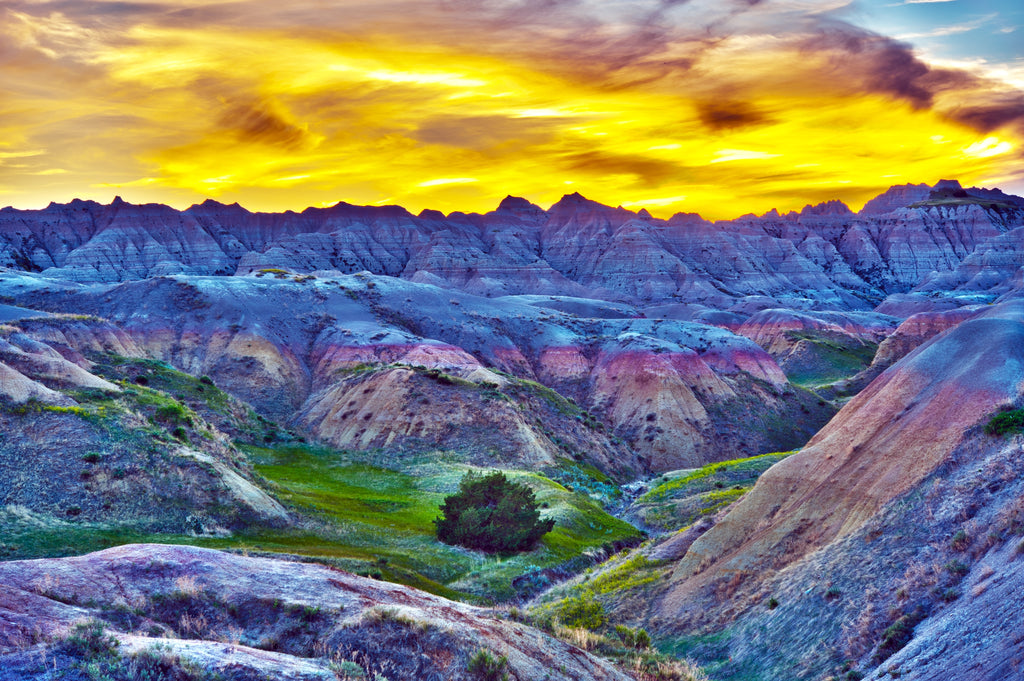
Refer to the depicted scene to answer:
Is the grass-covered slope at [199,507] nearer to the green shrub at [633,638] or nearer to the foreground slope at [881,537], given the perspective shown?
the green shrub at [633,638]

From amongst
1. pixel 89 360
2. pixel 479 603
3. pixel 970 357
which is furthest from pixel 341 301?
pixel 970 357

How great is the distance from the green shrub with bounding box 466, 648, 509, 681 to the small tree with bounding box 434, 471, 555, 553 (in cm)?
2338

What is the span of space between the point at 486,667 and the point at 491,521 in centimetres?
2459

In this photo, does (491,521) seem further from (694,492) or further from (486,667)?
(486,667)

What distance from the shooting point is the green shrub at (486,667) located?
42.6ft

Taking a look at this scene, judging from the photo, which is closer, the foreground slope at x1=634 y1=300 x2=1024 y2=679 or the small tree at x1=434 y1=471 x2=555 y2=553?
the foreground slope at x1=634 y1=300 x2=1024 y2=679

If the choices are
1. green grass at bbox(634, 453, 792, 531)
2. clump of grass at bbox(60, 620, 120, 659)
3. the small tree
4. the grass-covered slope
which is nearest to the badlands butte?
clump of grass at bbox(60, 620, 120, 659)

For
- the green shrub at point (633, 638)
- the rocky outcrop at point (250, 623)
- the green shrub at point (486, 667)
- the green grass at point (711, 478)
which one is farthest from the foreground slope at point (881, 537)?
the green grass at point (711, 478)

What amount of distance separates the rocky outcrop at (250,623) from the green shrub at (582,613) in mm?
8249

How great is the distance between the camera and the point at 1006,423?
2247 cm

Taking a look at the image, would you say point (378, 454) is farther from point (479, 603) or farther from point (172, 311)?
point (172, 311)

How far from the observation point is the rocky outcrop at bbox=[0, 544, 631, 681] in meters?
11.3

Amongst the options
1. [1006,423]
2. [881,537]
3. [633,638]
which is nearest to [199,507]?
[633,638]

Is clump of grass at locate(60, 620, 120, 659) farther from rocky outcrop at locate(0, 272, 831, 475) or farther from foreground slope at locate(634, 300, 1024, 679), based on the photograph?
rocky outcrop at locate(0, 272, 831, 475)
